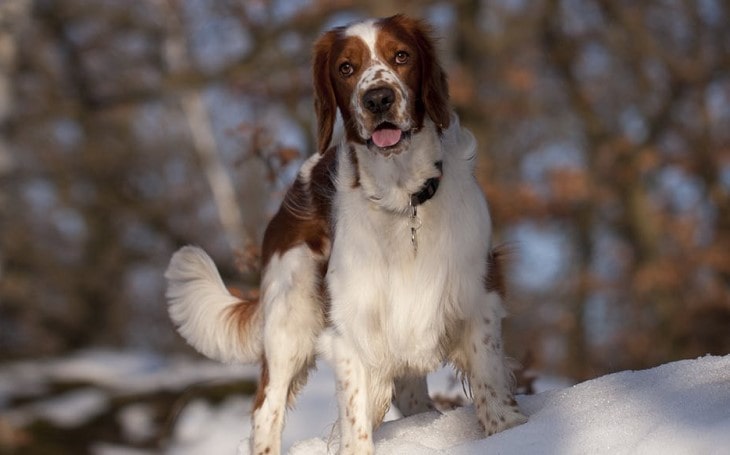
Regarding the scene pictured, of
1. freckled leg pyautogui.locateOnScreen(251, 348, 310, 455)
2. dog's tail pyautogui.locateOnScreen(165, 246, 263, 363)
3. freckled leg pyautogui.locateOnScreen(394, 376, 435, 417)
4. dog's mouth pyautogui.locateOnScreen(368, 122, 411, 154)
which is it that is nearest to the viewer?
dog's mouth pyautogui.locateOnScreen(368, 122, 411, 154)

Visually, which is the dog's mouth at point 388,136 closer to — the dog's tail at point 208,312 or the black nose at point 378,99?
the black nose at point 378,99

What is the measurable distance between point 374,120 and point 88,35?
15.6m

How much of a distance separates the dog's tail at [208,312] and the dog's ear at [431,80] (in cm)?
134

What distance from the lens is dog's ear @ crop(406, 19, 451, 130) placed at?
3.89m

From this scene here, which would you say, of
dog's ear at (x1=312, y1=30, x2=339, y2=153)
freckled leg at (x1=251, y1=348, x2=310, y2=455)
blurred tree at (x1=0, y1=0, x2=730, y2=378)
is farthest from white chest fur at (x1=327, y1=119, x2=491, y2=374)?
blurred tree at (x1=0, y1=0, x2=730, y2=378)

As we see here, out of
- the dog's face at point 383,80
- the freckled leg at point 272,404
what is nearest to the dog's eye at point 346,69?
the dog's face at point 383,80

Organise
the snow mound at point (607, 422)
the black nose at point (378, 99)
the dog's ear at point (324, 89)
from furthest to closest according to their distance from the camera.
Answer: the dog's ear at point (324, 89) < the black nose at point (378, 99) < the snow mound at point (607, 422)

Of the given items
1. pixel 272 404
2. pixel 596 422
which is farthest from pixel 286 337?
pixel 596 422

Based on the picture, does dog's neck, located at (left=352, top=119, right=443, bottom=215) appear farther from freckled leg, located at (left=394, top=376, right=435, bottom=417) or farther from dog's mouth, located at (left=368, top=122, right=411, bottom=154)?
freckled leg, located at (left=394, top=376, right=435, bottom=417)

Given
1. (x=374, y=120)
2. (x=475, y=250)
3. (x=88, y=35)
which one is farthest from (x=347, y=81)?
(x=88, y=35)

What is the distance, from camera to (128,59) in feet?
61.6

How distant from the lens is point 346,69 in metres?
3.92

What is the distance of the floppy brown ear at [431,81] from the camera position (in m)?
3.89

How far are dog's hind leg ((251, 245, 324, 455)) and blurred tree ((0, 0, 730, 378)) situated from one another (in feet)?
20.9
